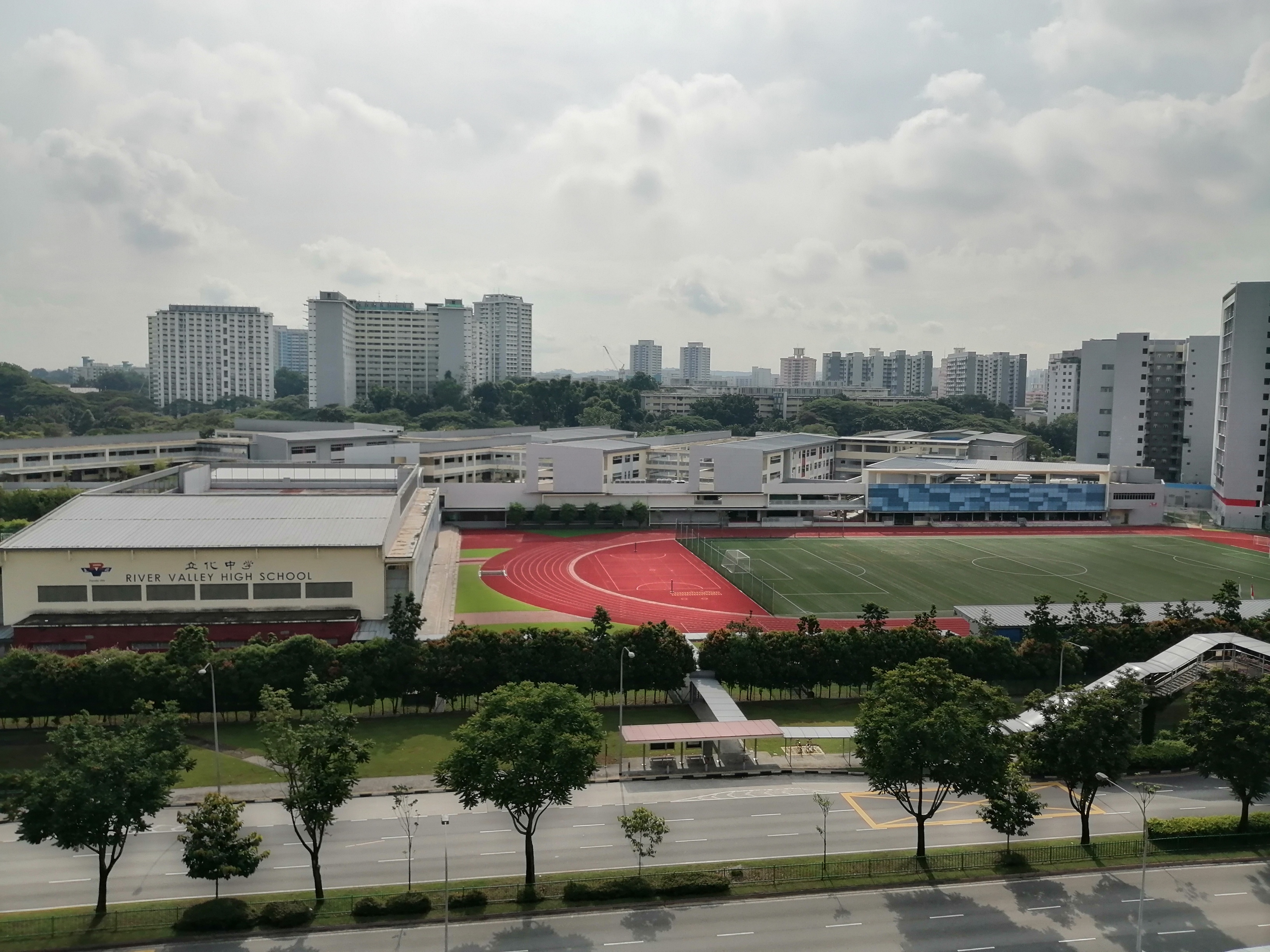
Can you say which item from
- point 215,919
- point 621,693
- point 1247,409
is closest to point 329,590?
point 621,693

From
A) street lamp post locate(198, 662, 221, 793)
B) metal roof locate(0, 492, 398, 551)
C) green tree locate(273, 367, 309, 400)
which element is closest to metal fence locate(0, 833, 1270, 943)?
street lamp post locate(198, 662, 221, 793)

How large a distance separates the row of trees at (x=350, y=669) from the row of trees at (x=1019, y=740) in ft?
39.0

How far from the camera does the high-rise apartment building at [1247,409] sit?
72875 millimetres

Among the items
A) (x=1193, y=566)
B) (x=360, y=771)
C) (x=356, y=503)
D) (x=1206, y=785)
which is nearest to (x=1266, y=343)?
(x=1193, y=566)

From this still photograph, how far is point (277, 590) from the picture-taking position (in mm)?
38562

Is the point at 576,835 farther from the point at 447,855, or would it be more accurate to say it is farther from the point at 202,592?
the point at 202,592

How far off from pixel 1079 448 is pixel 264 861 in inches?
3669

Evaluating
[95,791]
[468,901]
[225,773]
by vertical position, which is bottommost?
[225,773]

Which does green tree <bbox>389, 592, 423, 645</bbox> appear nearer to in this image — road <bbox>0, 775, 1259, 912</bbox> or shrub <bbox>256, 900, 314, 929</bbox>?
road <bbox>0, 775, 1259, 912</bbox>

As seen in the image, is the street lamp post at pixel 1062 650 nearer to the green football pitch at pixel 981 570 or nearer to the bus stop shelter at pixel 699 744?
the green football pitch at pixel 981 570

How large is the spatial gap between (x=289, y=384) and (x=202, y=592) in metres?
165

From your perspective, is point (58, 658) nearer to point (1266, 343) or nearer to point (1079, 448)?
point (1266, 343)

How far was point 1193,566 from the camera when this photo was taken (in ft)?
195

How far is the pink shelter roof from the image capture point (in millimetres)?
28219
